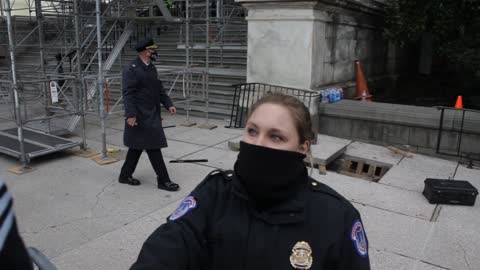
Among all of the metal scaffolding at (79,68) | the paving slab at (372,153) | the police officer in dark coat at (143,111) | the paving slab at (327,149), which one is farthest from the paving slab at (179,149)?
the paving slab at (372,153)

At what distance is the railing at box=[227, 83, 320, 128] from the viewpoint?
25.7 ft

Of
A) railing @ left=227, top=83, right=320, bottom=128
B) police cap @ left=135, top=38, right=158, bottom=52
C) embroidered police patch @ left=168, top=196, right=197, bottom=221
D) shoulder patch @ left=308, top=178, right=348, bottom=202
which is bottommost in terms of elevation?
railing @ left=227, top=83, right=320, bottom=128

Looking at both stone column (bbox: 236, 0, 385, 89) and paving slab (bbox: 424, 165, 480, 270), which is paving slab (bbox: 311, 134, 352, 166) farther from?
paving slab (bbox: 424, 165, 480, 270)

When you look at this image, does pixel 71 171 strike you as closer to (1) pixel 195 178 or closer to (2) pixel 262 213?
(1) pixel 195 178

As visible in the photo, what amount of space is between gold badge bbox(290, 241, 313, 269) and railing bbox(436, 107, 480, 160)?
5871mm

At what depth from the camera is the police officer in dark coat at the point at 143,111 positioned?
514cm

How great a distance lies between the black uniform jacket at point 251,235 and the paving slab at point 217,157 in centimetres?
451

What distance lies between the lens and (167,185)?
5242 millimetres

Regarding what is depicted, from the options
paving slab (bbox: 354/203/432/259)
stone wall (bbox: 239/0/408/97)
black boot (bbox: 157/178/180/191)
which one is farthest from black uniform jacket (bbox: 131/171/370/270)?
stone wall (bbox: 239/0/408/97)

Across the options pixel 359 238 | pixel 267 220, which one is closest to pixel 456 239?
pixel 359 238

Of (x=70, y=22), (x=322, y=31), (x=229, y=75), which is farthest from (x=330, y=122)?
(x=70, y=22)

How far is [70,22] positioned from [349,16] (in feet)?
27.9

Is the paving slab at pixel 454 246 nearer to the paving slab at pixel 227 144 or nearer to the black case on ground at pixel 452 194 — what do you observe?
the black case on ground at pixel 452 194

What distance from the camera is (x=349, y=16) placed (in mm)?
9320
